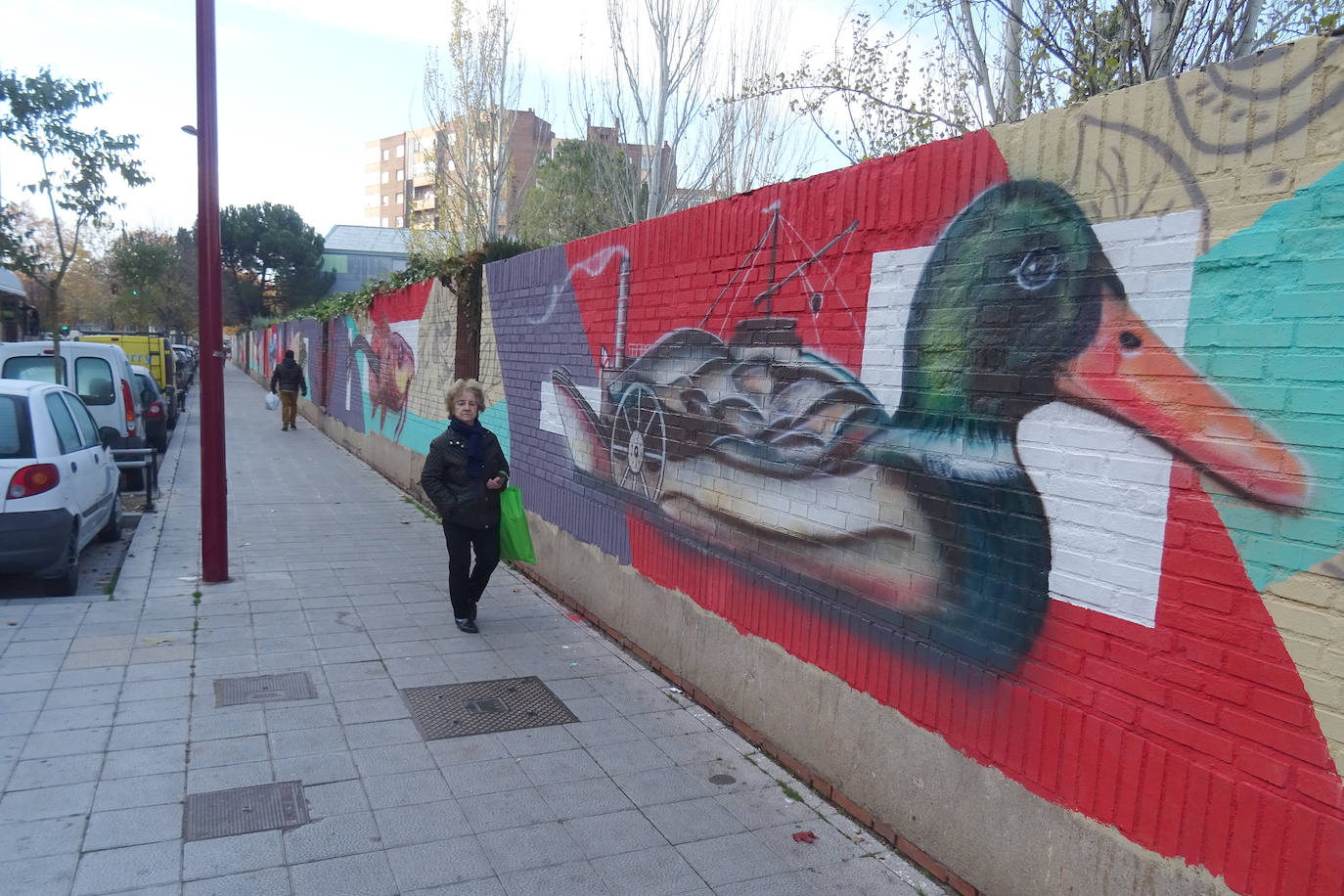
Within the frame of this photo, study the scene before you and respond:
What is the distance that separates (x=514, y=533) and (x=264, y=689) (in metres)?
1.88

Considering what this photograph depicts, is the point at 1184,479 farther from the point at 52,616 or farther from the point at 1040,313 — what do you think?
the point at 52,616

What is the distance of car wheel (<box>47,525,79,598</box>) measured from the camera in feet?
23.4

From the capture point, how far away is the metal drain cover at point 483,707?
503cm

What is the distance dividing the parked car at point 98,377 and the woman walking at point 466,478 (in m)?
8.05

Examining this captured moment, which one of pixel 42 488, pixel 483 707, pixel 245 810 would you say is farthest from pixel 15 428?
pixel 245 810

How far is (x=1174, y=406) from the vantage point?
2.80 meters

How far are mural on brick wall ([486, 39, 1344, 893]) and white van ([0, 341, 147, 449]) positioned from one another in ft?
36.8

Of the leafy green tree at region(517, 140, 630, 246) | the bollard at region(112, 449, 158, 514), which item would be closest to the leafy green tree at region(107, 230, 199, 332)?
the leafy green tree at region(517, 140, 630, 246)

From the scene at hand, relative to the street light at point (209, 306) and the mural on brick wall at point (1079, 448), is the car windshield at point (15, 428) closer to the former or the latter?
the street light at point (209, 306)

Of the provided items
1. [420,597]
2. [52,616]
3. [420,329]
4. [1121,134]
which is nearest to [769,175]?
[420,329]

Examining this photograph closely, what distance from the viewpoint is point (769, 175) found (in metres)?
18.6

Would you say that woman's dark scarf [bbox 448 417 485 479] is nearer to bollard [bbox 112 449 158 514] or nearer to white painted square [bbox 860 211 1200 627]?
white painted square [bbox 860 211 1200 627]

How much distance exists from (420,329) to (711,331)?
825 centimetres

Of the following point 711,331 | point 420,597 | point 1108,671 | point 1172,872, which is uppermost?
point 711,331
